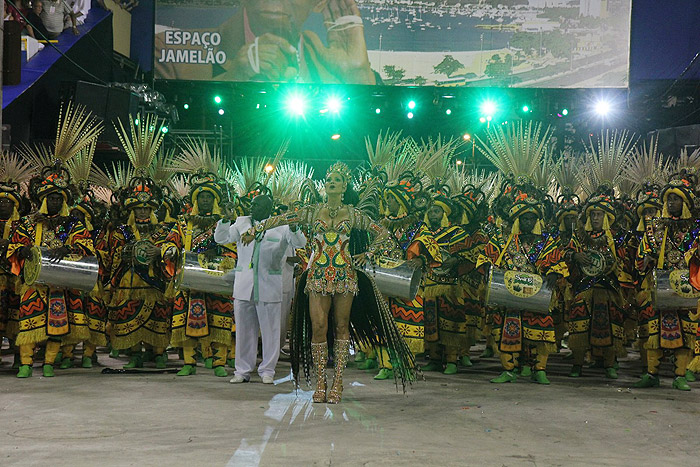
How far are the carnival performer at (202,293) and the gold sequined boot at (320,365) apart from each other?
1862mm

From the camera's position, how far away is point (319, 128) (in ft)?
62.5

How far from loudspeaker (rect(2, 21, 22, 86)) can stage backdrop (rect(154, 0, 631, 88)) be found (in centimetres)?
863

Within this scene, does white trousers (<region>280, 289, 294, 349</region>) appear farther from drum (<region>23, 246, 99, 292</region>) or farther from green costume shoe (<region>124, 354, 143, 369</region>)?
drum (<region>23, 246, 99, 292</region>)

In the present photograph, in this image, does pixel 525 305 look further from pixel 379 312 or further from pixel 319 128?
pixel 319 128

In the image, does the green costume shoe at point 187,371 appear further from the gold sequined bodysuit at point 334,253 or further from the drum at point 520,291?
the drum at point 520,291

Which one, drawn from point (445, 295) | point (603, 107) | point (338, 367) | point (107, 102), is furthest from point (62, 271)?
point (603, 107)

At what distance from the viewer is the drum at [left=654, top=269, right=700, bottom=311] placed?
8109mm

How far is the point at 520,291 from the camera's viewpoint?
8258 mm

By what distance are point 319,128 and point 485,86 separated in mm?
3942

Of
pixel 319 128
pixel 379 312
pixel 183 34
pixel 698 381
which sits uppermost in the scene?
pixel 183 34

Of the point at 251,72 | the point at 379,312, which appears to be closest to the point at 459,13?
the point at 251,72

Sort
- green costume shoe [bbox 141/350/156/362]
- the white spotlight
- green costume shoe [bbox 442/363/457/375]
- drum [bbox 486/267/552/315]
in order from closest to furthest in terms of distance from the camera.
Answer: drum [bbox 486/267/552/315] → green costume shoe [bbox 442/363/457/375] → green costume shoe [bbox 141/350/156/362] → the white spotlight

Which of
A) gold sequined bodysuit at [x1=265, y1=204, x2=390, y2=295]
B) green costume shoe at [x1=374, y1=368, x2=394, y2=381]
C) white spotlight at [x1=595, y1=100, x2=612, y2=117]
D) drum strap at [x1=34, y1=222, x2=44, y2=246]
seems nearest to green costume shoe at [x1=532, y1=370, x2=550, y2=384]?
green costume shoe at [x1=374, y1=368, x2=394, y2=381]

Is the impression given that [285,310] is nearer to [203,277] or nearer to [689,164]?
[203,277]
